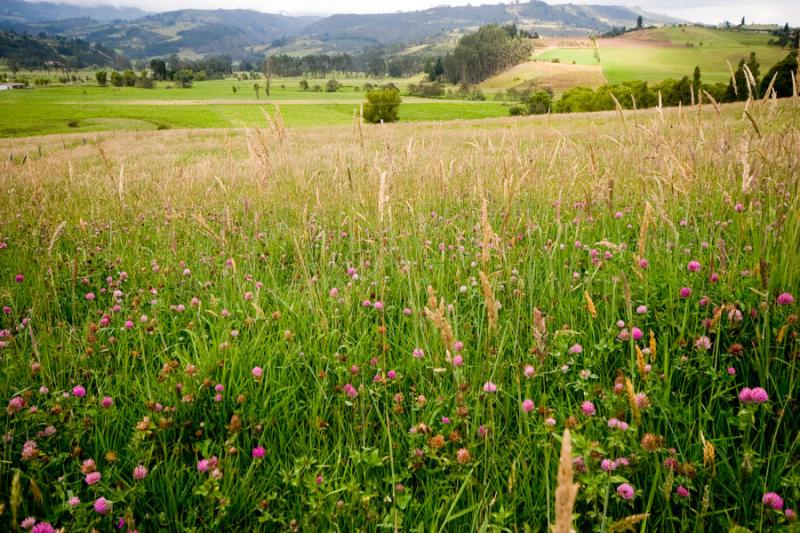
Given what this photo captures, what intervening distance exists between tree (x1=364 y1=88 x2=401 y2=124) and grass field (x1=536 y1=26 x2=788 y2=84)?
37545 mm

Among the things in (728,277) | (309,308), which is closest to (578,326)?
(728,277)

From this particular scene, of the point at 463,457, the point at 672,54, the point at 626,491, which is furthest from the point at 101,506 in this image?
the point at 672,54

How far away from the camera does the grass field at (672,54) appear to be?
8444 cm

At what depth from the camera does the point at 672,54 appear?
4183 inches

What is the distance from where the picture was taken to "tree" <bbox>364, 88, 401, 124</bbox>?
6950cm

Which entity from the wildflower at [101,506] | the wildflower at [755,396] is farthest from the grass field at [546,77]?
the wildflower at [101,506]

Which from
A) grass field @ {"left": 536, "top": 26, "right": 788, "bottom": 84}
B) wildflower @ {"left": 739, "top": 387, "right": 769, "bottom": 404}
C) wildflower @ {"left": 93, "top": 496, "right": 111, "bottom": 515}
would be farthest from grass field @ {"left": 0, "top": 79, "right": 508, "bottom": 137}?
wildflower @ {"left": 739, "top": 387, "right": 769, "bottom": 404}

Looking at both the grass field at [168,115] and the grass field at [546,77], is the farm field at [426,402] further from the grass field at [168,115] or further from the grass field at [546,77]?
the grass field at [546,77]

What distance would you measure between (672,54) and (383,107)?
271 feet

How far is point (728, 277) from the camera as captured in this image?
271 cm

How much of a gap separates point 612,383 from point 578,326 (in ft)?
1.55

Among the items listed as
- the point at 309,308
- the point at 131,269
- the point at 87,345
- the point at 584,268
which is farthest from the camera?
the point at 131,269

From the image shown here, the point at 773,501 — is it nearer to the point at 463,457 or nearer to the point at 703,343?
the point at 703,343

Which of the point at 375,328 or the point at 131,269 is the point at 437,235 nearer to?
the point at 375,328
